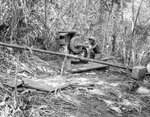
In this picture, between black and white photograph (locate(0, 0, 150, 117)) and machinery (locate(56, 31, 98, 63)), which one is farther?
machinery (locate(56, 31, 98, 63))

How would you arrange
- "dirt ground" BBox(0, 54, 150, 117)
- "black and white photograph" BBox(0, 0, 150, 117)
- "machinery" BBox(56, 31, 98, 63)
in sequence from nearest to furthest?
"dirt ground" BBox(0, 54, 150, 117), "black and white photograph" BBox(0, 0, 150, 117), "machinery" BBox(56, 31, 98, 63)

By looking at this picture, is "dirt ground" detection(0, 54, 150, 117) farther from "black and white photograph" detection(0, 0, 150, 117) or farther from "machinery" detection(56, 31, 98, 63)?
"machinery" detection(56, 31, 98, 63)

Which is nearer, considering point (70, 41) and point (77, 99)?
point (77, 99)

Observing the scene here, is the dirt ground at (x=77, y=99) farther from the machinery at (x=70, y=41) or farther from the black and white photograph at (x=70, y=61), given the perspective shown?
the machinery at (x=70, y=41)

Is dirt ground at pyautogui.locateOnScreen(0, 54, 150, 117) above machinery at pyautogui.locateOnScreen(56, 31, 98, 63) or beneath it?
beneath

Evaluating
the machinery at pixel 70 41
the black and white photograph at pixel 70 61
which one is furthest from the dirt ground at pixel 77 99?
the machinery at pixel 70 41

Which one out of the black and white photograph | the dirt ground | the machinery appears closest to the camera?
the dirt ground

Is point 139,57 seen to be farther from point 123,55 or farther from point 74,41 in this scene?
point 74,41

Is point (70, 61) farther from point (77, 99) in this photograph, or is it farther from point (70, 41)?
point (77, 99)

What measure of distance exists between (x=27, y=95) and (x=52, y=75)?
77 centimetres

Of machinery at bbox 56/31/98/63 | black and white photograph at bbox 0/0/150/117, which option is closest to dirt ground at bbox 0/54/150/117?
black and white photograph at bbox 0/0/150/117

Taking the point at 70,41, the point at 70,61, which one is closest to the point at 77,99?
the point at 70,61

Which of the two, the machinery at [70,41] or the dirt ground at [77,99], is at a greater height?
the machinery at [70,41]

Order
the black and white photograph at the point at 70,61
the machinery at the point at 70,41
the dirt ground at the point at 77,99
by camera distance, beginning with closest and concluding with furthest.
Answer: the dirt ground at the point at 77,99
the black and white photograph at the point at 70,61
the machinery at the point at 70,41
